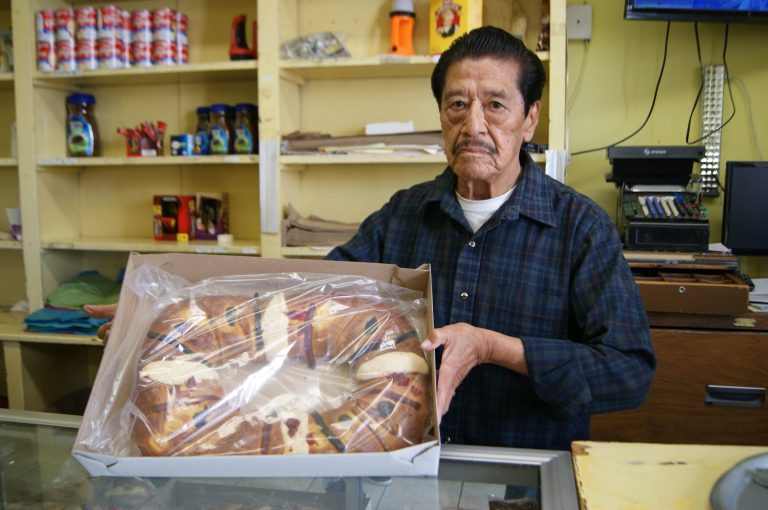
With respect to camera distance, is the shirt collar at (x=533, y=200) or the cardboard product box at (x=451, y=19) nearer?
the shirt collar at (x=533, y=200)

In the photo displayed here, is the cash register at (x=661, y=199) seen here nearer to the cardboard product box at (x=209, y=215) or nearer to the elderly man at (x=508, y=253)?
the elderly man at (x=508, y=253)

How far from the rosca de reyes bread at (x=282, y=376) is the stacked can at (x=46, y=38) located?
2.06 meters

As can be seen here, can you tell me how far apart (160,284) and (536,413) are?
2.36ft

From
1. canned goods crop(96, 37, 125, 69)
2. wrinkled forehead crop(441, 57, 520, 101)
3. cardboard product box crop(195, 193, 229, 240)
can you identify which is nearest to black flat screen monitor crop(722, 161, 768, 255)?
wrinkled forehead crop(441, 57, 520, 101)

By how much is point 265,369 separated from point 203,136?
1902mm

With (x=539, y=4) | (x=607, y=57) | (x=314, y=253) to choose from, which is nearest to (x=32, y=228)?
(x=314, y=253)

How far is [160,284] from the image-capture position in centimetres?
86

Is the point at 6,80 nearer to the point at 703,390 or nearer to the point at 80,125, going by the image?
the point at 80,125

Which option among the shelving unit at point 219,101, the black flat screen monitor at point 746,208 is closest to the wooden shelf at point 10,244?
the shelving unit at point 219,101

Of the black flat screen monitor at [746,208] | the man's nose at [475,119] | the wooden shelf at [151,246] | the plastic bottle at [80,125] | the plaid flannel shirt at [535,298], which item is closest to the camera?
the plaid flannel shirt at [535,298]

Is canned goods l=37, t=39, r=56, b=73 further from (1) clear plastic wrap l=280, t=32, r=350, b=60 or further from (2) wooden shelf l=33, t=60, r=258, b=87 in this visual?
(1) clear plastic wrap l=280, t=32, r=350, b=60

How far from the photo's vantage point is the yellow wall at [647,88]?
2.22 meters

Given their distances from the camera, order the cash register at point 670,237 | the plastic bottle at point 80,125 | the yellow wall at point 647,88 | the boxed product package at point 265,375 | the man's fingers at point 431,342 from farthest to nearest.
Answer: the plastic bottle at point 80,125
the yellow wall at point 647,88
the cash register at point 670,237
the man's fingers at point 431,342
the boxed product package at point 265,375

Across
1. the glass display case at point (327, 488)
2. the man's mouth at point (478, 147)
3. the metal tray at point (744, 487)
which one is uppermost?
the man's mouth at point (478, 147)
